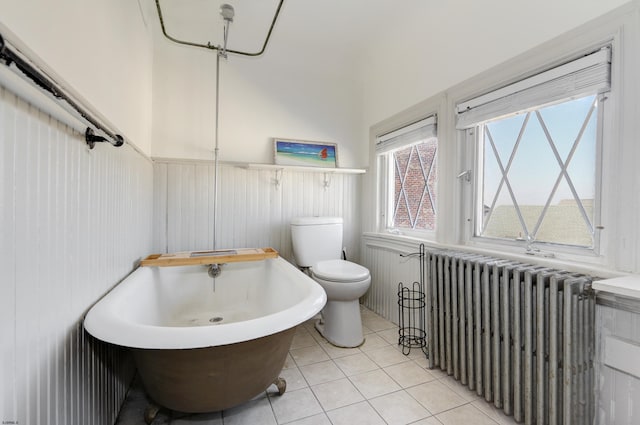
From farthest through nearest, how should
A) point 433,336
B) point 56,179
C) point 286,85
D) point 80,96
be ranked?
point 286,85, point 433,336, point 80,96, point 56,179

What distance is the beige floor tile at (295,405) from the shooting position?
1337mm

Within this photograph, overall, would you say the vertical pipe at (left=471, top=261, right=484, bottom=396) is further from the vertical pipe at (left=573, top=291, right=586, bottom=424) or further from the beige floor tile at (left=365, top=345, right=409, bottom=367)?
the beige floor tile at (left=365, top=345, right=409, bottom=367)

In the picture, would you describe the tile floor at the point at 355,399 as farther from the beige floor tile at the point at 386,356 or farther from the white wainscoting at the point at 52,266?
the white wainscoting at the point at 52,266

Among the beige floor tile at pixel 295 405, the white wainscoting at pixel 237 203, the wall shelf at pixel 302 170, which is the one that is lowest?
the beige floor tile at pixel 295 405

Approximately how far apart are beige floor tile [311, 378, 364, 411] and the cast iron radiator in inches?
22.9

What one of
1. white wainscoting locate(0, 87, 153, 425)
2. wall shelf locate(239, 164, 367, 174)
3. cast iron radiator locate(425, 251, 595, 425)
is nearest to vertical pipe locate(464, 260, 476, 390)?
cast iron radiator locate(425, 251, 595, 425)

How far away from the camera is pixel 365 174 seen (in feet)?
9.29

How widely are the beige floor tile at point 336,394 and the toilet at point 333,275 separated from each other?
0.43 meters

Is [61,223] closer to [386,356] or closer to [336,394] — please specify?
[336,394]

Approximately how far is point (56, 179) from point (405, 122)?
85.4 inches

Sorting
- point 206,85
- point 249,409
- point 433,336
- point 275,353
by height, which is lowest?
point 249,409

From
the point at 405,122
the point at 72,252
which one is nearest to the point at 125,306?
the point at 72,252

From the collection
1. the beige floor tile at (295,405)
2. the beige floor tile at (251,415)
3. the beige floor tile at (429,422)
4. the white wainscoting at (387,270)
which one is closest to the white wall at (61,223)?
the beige floor tile at (251,415)

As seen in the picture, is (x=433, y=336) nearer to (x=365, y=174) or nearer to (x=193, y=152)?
(x=365, y=174)
